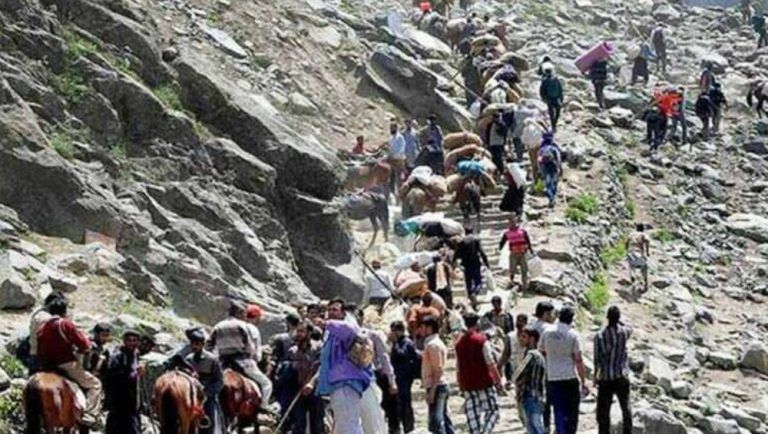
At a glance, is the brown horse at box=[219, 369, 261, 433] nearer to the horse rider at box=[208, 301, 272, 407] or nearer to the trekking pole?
the horse rider at box=[208, 301, 272, 407]

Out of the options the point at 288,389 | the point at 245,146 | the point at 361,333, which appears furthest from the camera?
the point at 245,146

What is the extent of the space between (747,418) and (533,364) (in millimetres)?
6766

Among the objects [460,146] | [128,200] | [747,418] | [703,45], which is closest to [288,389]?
[128,200]

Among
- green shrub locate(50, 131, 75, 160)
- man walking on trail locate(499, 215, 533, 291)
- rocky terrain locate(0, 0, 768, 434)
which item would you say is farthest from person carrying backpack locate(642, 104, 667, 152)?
green shrub locate(50, 131, 75, 160)

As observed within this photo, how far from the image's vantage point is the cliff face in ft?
59.8

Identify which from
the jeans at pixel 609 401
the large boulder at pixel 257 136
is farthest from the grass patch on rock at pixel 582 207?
the jeans at pixel 609 401

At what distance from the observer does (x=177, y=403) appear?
1200cm

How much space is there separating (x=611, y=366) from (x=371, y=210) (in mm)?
10338

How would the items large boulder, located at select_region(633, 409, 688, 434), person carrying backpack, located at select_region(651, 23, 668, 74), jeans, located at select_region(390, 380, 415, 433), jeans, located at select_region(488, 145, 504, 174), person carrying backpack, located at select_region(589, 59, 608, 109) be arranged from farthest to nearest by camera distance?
1. person carrying backpack, located at select_region(651, 23, 668, 74)
2. person carrying backpack, located at select_region(589, 59, 608, 109)
3. jeans, located at select_region(488, 145, 504, 174)
4. large boulder, located at select_region(633, 409, 688, 434)
5. jeans, located at select_region(390, 380, 415, 433)

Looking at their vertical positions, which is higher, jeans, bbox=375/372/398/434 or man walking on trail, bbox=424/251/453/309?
man walking on trail, bbox=424/251/453/309

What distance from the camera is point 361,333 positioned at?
1236cm

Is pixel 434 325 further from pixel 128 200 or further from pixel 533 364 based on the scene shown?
pixel 128 200

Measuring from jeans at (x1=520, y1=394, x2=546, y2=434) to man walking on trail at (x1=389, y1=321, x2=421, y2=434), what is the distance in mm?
1091

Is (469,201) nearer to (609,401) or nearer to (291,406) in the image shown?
(609,401)
